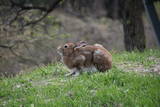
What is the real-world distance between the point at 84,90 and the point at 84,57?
6.13 ft

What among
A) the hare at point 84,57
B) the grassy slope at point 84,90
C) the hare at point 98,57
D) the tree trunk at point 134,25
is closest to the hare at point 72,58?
the hare at point 84,57

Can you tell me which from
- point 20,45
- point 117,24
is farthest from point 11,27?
point 117,24

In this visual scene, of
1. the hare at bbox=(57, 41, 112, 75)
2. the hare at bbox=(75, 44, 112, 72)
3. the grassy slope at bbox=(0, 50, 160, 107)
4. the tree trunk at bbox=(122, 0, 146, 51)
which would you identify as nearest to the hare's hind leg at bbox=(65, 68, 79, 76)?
the hare at bbox=(57, 41, 112, 75)

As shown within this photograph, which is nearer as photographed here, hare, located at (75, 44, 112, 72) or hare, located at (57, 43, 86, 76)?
hare, located at (75, 44, 112, 72)

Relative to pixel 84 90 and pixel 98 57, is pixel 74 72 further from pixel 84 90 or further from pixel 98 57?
pixel 84 90

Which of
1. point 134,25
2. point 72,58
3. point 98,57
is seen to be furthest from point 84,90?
point 134,25

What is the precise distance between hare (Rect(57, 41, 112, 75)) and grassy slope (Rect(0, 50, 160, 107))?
13.6 inches

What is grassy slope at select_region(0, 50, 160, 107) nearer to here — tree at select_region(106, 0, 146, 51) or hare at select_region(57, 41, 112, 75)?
hare at select_region(57, 41, 112, 75)

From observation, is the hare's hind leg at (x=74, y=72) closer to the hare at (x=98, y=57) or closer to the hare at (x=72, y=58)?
the hare at (x=72, y=58)

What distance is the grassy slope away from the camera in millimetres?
8266

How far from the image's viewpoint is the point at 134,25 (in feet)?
53.4

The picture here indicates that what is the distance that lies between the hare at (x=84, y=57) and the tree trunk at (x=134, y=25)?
18.0ft

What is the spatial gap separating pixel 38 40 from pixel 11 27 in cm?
146

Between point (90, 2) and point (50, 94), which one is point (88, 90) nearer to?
point (50, 94)
